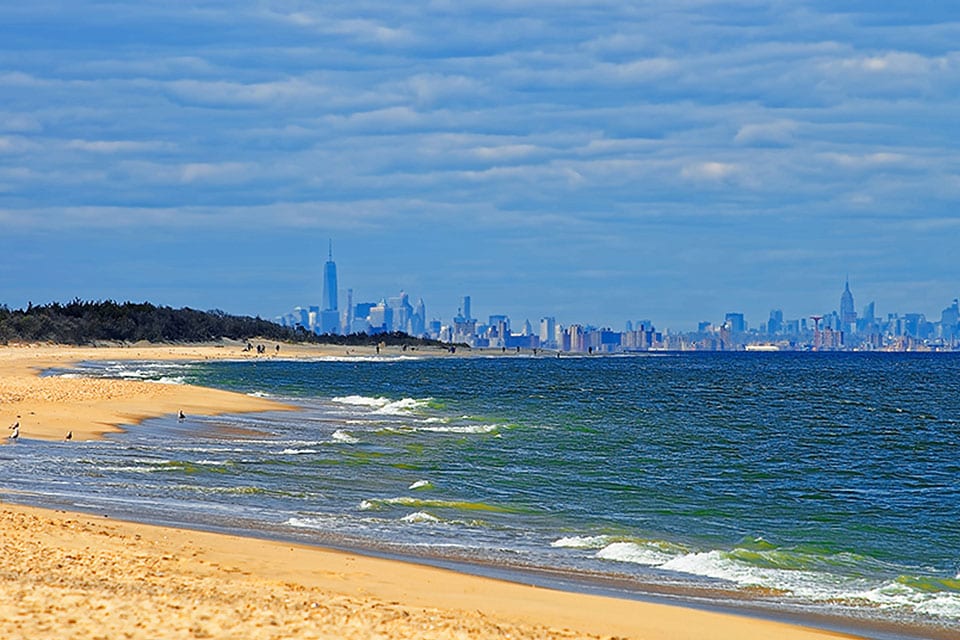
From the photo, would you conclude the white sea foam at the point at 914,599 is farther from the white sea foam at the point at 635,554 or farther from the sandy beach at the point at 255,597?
the white sea foam at the point at 635,554

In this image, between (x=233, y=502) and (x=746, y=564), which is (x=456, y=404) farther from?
(x=746, y=564)

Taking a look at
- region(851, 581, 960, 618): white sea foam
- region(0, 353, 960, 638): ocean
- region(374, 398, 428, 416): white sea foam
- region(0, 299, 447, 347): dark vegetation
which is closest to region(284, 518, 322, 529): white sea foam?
region(0, 353, 960, 638): ocean

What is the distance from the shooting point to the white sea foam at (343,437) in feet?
135

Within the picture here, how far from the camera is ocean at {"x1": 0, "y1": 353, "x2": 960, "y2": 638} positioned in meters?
19.1

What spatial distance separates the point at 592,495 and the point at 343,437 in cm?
1496

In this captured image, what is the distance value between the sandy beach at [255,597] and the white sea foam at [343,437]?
20342 mm

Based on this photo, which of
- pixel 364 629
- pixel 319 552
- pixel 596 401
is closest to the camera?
pixel 364 629

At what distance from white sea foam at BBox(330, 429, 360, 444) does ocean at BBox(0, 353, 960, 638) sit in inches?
8.7

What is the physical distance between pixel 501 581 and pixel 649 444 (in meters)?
28.3

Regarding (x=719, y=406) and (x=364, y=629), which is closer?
(x=364, y=629)

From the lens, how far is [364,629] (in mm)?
12078

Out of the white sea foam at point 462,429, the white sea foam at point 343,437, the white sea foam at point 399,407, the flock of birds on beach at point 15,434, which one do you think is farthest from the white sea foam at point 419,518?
the white sea foam at point 399,407

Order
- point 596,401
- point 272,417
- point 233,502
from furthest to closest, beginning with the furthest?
point 596,401 < point 272,417 < point 233,502

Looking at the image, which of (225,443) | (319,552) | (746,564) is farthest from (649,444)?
(319,552)
